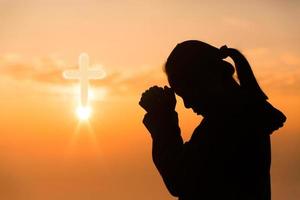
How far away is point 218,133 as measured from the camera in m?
2.07

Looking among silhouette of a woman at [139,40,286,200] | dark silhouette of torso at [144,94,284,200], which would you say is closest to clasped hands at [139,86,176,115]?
silhouette of a woman at [139,40,286,200]

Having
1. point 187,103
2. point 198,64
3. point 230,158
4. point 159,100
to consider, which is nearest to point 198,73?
point 198,64

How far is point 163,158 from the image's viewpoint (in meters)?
2.19

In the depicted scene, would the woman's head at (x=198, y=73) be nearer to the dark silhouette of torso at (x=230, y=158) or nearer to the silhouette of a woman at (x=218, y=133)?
the silhouette of a woman at (x=218, y=133)

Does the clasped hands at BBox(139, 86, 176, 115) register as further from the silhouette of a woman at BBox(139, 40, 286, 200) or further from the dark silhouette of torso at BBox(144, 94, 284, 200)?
the dark silhouette of torso at BBox(144, 94, 284, 200)

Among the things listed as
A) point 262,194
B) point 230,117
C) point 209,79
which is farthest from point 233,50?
point 262,194

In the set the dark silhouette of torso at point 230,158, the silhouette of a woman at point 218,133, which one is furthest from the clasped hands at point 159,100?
the dark silhouette of torso at point 230,158

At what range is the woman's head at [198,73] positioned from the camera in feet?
7.16

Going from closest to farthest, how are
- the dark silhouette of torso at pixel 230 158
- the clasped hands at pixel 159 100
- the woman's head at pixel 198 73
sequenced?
the dark silhouette of torso at pixel 230 158 → the woman's head at pixel 198 73 → the clasped hands at pixel 159 100

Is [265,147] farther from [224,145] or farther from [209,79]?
[209,79]

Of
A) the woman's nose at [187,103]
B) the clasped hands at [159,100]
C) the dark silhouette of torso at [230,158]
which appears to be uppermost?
the clasped hands at [159,100]

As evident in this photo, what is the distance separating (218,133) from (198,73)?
0.31 m

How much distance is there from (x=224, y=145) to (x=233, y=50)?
1.47ft

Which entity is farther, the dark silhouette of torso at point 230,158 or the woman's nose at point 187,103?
the woman's nose at point 187,103
